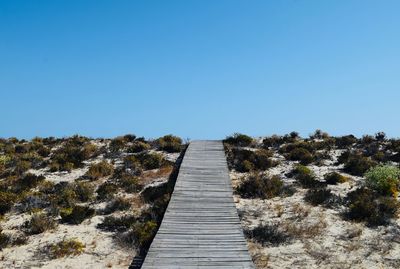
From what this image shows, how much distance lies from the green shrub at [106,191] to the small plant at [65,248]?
190 inches

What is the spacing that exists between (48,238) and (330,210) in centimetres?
1030

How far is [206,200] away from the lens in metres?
16.0

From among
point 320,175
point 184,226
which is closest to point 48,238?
point 184,226

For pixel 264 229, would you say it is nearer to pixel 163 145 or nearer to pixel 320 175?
pixel 320 175

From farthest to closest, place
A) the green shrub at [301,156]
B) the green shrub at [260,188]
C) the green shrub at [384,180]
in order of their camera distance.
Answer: the green shrub at [301,156] → the green shrub at [260,188] → the green shrub at [384,180]

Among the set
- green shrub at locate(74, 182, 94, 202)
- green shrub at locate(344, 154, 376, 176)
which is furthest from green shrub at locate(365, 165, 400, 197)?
green shrub at locate(74, 182, 94, 202)

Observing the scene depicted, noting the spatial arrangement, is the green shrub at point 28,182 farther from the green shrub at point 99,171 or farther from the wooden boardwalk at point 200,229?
the wooden boardwalk at point 200,229

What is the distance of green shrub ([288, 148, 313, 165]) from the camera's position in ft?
81.9

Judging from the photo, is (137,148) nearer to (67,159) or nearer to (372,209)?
(67,159)

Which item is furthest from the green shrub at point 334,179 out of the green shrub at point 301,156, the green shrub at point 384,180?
the green shrub at point 301,156

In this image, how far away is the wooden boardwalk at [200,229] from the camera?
35.1ft

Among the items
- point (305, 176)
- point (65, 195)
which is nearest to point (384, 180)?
point (305, 176)

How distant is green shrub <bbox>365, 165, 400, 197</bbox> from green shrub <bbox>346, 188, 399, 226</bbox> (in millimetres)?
1111

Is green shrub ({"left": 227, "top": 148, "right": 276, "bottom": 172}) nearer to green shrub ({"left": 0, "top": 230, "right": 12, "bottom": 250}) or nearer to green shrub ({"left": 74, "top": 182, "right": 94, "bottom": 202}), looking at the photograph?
green shrub ({"left": 74, "top": 182, "right": 94, "bottom": 202})
